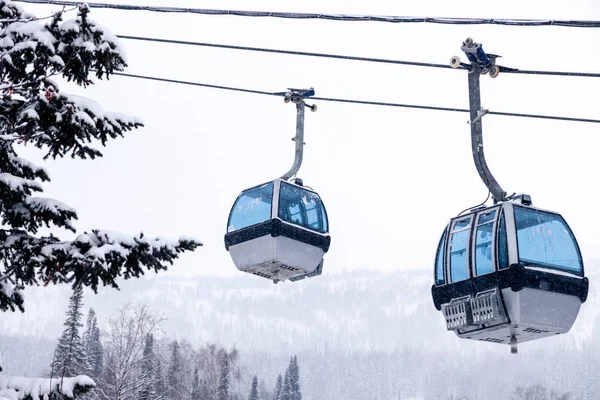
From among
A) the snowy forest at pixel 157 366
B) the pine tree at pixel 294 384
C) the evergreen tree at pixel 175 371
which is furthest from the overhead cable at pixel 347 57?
the pine tree at pixel 294 384

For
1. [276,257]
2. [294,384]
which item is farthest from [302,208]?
[294,384]

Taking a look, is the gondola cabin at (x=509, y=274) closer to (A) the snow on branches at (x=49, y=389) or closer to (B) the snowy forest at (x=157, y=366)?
(A) the snow on branches at (x=49, y=389)

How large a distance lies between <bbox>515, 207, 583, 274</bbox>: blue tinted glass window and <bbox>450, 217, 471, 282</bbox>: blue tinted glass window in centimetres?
61

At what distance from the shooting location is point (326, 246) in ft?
44.6

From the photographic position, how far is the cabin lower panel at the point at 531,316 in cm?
984

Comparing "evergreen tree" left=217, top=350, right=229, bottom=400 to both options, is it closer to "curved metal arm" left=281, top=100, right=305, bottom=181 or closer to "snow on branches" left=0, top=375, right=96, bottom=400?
"curved metal arm" left=281, top=100, right=305, bottom=181

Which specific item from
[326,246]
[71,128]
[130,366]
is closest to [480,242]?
[326,246]

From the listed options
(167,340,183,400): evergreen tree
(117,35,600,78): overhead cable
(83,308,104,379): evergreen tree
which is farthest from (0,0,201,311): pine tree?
(167,340,183,400): evergreen tree

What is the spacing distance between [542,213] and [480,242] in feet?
2.79

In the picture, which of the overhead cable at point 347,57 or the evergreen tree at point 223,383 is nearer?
the overhead cable at point 347,57

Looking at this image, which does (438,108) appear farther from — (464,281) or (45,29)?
(45,29)

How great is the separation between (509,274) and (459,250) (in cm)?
78

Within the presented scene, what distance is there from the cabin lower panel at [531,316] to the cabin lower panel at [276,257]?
128 inches

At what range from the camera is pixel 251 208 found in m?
13.2
